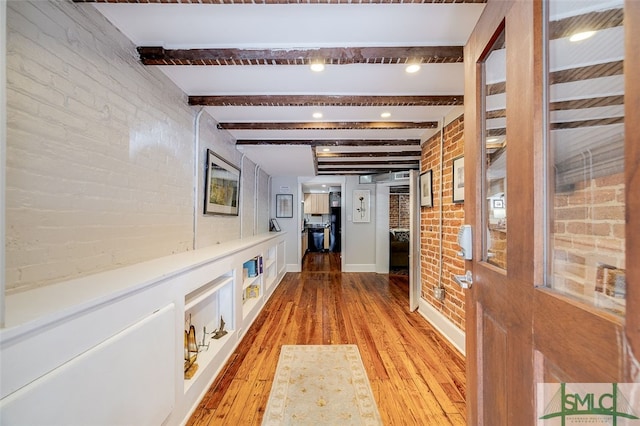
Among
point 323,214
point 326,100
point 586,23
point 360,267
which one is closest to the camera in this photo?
point 586,23

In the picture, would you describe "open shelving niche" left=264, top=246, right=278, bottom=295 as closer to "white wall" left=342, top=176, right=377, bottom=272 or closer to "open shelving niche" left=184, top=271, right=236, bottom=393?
"open shelving niche" left=184, top=271, right=236, bottom=393

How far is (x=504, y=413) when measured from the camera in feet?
2.89

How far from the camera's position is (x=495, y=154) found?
103 centimetres

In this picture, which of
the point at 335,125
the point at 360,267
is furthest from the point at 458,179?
the point at 360,267

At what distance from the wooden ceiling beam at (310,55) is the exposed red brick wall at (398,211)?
5.66 metres

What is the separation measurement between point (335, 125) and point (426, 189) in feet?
4.47

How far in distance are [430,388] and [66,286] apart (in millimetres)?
2148

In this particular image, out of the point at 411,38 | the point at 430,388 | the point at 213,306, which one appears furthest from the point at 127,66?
the point at 430,388

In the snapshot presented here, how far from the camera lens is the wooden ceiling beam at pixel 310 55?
1575 mm

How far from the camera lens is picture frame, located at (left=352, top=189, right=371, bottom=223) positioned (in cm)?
596

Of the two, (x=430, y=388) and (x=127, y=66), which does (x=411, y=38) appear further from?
(x=430, y=388)

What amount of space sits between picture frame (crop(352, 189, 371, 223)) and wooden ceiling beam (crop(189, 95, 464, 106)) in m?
3.77

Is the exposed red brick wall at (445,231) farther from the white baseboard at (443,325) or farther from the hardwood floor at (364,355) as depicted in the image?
the hardwood floor at (364,355)

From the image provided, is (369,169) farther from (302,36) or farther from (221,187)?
(302,36)
